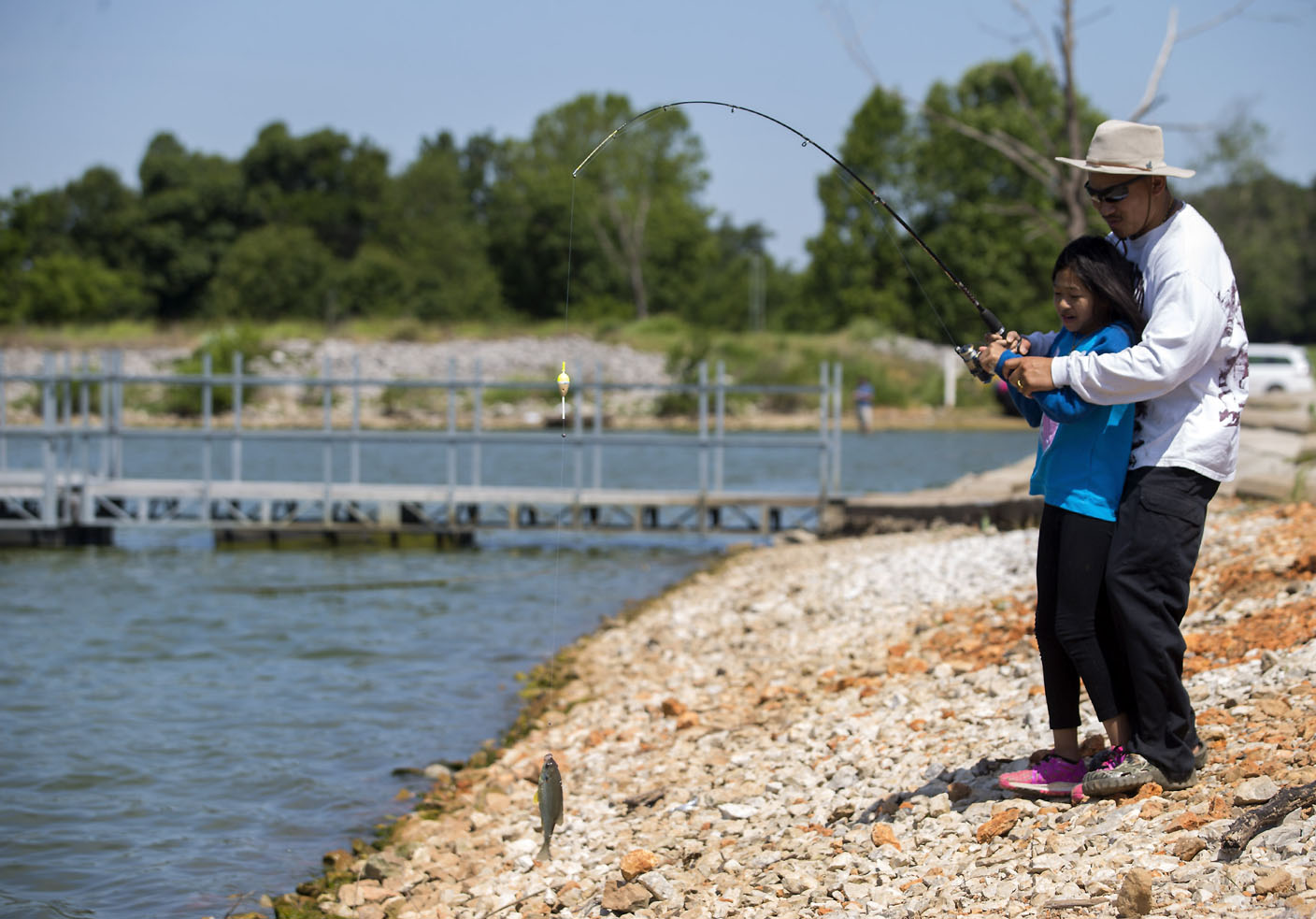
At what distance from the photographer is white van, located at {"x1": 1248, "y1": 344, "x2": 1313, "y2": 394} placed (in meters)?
28.1

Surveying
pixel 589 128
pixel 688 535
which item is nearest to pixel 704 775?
pixel 688 535

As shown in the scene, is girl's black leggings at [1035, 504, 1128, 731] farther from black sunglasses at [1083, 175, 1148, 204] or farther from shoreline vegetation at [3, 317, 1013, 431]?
shoreline vegetation at [3, 317, 1013, 431]

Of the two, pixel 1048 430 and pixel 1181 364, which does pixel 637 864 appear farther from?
pixel 1181 364

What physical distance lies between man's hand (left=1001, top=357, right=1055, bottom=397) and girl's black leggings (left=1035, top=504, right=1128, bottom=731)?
0.35 metres

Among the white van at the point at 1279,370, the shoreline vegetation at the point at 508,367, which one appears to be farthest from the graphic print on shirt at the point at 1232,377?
the shoreline vegetation at the point at 508,367

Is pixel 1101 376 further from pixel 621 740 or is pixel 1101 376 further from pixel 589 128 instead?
pixel 589 128

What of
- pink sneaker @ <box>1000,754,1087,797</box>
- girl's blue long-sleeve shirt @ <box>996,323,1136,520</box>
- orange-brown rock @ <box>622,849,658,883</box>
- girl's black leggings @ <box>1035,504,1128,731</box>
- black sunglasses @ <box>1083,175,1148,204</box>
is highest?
black sunglasses @ <box>1083,175,1148,204</box>

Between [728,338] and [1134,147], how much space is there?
139ft

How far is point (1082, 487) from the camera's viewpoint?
3656 mm

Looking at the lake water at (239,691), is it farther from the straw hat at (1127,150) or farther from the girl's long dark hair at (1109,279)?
the straw hat at (1127,150)

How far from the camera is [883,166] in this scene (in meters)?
53.3

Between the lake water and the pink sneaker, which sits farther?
the lake water

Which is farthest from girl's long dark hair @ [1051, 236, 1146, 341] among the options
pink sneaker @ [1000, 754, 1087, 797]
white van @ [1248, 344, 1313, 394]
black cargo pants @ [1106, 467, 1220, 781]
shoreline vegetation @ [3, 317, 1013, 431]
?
shoreline vegetation @ [3, 317, 1013, 431]

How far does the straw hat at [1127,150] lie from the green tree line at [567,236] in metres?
44.9
